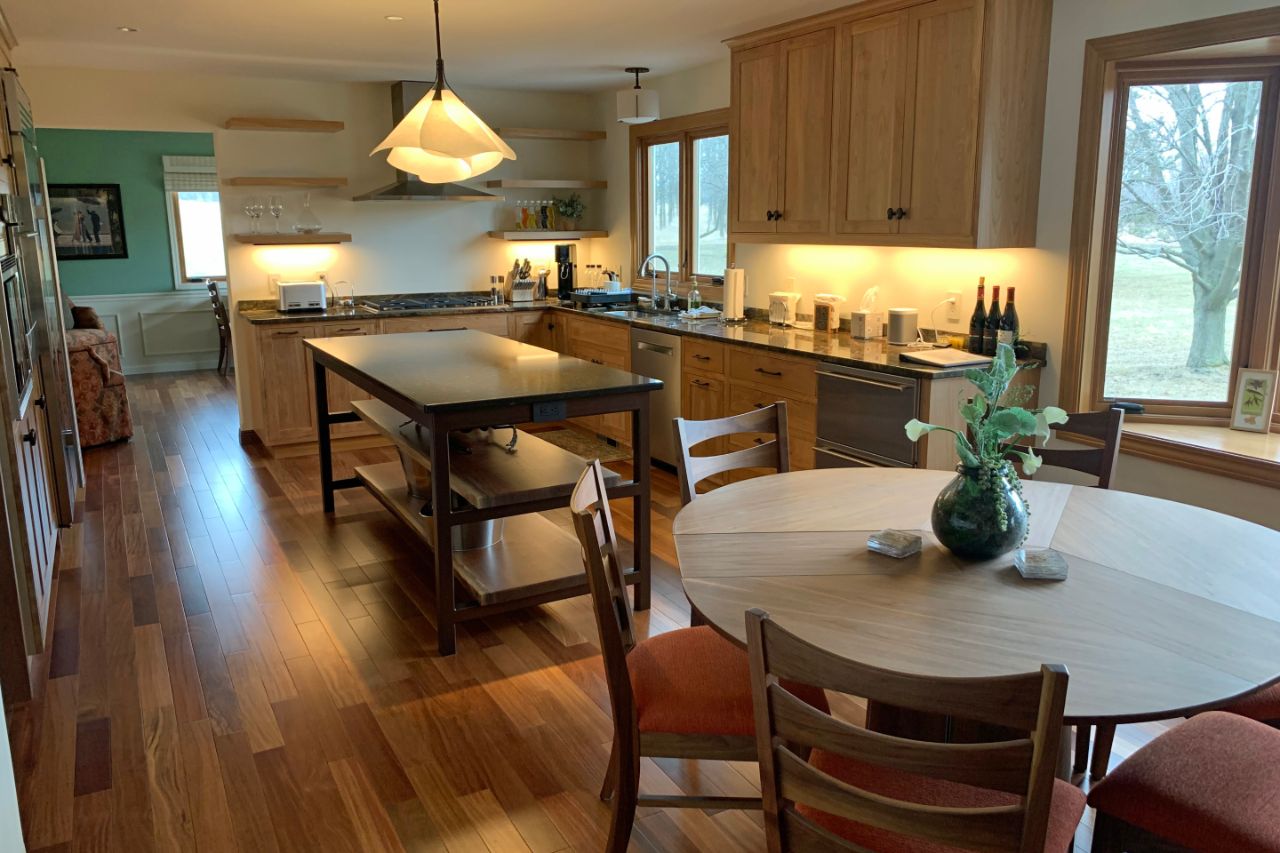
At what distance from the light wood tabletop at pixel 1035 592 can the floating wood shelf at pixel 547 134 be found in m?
4.87

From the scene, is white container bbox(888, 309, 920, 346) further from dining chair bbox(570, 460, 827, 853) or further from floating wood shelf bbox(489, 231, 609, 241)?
floating wood shelf bbox(489, 231, 609, 241)

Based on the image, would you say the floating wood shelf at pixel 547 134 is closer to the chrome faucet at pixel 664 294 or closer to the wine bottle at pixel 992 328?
the chrome faucet at pixel 664 294

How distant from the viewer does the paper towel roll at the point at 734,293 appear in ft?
17.4

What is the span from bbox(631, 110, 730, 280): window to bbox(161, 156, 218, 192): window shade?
16.4ft

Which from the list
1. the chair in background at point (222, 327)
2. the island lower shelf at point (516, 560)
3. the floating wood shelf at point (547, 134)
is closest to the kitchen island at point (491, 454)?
the island lower shelf at point (516, 560)

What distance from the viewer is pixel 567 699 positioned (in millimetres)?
2861

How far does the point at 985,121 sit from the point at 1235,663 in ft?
8.75

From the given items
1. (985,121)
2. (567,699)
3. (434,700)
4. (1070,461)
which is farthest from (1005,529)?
(985,121)

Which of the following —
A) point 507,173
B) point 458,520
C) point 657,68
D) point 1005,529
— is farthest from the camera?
point 507,173

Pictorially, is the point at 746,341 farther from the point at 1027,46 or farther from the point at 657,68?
the point at 657,68

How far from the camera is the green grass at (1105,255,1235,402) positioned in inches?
140

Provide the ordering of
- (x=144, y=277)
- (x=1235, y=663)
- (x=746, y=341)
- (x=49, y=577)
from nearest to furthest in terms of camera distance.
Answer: (x=1235, y=663), (x=49, y=577), (x=746, y=341), (x=144, y=277)

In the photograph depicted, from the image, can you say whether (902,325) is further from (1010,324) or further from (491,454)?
(491,454)

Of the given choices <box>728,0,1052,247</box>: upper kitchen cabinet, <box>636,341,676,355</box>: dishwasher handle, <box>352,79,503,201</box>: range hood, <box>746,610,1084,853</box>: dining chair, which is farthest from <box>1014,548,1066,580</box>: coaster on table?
<box>352,79,503,201</box>: range hood
